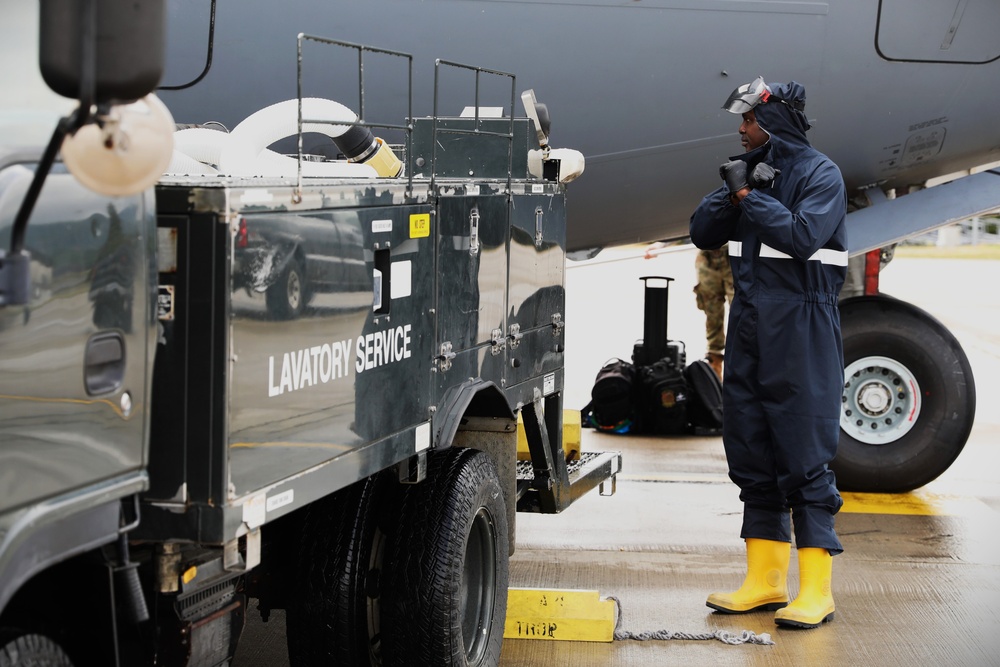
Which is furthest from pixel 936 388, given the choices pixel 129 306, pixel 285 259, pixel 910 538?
pixel 129 306

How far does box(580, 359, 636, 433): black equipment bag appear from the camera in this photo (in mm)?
8930

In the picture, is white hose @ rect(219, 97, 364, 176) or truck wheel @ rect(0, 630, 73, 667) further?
white hose @ rect(219, 97, 364, 176)

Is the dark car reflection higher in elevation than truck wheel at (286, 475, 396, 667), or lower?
higher

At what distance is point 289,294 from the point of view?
9.30ft

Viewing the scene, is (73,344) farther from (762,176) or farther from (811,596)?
(811,596)

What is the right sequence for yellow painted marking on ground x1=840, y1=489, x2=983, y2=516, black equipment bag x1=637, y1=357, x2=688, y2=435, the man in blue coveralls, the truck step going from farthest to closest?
black equipment bag x1=637, y1=357, x2=688, y2=435, yellow painted marking on ground x1=840, y1=489, x2=983, y2=516, the man in blue coveralls, the truck step

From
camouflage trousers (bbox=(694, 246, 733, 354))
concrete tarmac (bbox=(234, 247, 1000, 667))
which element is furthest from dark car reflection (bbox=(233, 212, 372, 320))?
camouflage trousers (bbox=(694, 246, 733, 354))

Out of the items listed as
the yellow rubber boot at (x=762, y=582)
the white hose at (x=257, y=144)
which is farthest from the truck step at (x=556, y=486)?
the white hose at (x=257, y=144)

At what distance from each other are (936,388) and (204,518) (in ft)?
18.6

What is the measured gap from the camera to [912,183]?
763 cm

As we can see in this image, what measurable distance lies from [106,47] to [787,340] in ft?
12.1

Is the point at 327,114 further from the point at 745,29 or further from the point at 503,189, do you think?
the point at 745,29

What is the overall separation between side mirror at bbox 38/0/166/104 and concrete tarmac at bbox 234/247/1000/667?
3.17 metres

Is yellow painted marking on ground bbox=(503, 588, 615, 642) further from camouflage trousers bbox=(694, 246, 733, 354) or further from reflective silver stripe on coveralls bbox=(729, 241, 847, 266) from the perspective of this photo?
camouflage trousers bbox=(694, 246, 733, 354)
